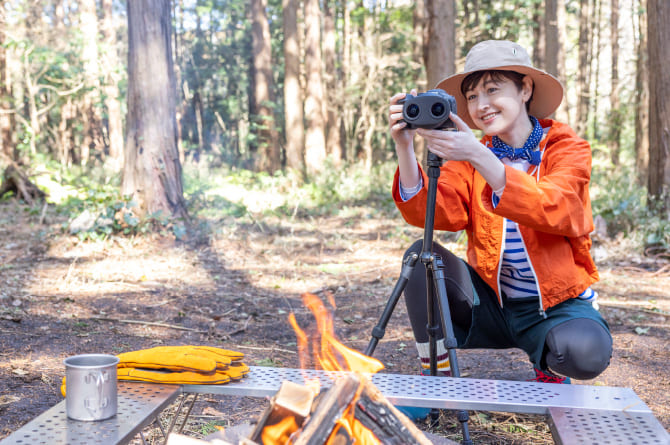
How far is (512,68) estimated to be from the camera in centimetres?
230

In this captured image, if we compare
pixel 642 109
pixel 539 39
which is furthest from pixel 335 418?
pixel 539 39

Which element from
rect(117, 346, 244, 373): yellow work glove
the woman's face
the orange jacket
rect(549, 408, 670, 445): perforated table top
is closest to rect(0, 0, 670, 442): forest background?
rect(117, 346, 244, 373): yellow work glove

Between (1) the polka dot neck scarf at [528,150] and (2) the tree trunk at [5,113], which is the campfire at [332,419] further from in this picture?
(2) the tree trunk at [5,113]

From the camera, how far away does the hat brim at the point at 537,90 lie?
2.35m

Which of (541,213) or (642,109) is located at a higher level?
(642,109)

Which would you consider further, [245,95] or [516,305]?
[245,95]

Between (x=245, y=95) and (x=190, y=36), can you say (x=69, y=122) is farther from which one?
(x=190, y=36)

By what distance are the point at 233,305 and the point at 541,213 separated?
316 cm

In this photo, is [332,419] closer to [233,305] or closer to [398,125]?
[398,125]

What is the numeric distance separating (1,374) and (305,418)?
214cm

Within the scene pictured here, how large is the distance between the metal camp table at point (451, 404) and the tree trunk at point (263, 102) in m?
15.0

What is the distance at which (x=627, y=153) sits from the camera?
2397 centimetres

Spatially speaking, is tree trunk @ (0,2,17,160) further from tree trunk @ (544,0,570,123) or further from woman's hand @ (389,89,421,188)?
woman's hand @ (389,89,421,188)

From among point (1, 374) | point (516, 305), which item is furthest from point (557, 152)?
point (1, 374)
